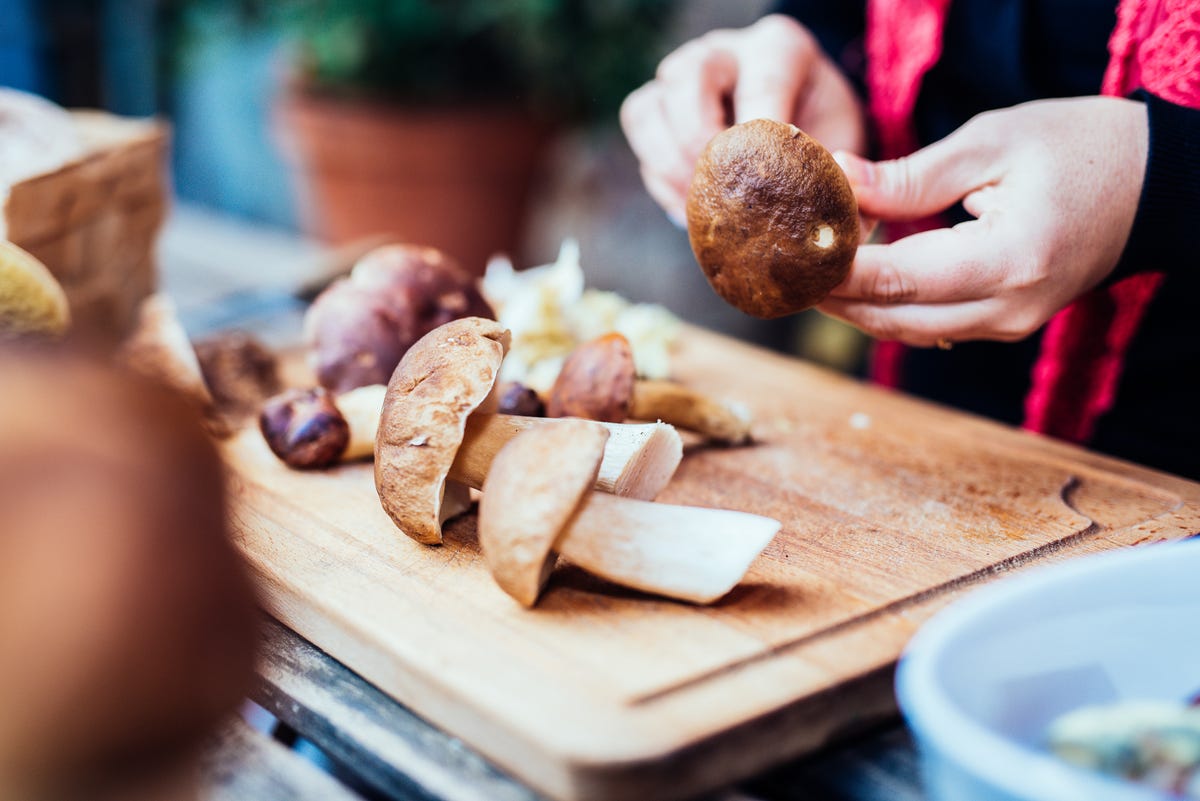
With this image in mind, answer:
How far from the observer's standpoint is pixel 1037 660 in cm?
81

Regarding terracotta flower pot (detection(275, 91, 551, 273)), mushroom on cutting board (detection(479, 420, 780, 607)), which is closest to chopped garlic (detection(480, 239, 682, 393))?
mushroom on cutting board (detection(479, 420, 780, 607))

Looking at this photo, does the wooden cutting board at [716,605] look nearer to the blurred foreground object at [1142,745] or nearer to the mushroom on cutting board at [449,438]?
the mushroom on cutting board at [449,438]

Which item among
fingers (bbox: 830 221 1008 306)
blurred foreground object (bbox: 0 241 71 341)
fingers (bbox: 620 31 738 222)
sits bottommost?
blurred foreground object (bbox: 0 241 71 341)

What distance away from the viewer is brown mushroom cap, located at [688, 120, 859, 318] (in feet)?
3.67

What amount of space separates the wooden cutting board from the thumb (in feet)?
1.26

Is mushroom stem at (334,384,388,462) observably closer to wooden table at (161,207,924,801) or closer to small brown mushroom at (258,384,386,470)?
small brown mushroom at (258,384,386,470)

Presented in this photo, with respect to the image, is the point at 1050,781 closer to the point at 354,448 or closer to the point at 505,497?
the point at 505,497

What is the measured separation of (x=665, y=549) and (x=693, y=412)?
56 cm

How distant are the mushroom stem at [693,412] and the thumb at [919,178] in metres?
0.40

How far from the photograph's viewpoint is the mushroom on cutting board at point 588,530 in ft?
3.13

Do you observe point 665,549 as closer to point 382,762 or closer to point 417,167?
point 382,762

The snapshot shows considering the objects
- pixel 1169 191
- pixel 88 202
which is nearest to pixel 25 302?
pixel 88 202

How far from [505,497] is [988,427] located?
101cm

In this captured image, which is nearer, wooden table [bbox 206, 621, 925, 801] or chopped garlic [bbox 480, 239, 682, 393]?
wooden table [bbox 206, 621, 925, 801]
